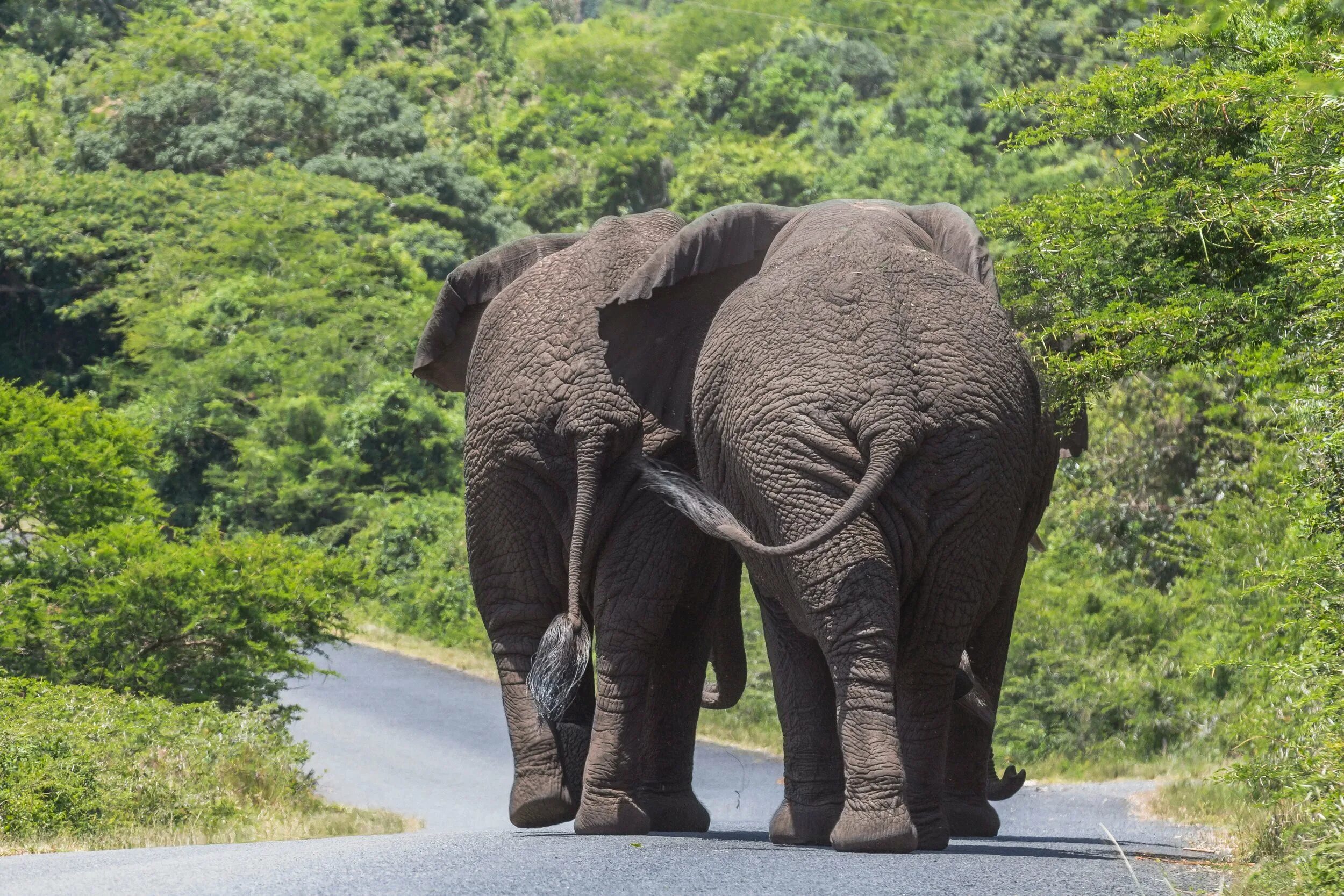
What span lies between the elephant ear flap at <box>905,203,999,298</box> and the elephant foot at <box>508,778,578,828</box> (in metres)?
3.37

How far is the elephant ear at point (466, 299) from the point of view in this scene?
10477 millimetres

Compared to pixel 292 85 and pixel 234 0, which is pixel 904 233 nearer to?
pixel 292 85

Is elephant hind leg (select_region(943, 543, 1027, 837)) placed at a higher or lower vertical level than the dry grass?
higher

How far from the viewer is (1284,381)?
973cm

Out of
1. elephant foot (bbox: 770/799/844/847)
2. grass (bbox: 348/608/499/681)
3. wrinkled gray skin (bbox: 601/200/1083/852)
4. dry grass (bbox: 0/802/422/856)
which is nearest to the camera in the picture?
wrinkled gray skin (bbox: 601/200/1083/852)

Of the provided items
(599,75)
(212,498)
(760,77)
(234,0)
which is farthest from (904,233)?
(234,0)

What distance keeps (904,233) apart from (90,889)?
4460 millimetres

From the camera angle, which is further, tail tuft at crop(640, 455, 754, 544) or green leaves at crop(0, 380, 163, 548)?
green leaves at crop(0, 380, 163, 548)


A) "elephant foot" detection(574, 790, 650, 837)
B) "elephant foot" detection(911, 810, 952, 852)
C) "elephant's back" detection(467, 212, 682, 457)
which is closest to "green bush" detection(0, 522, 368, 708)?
"elephant's back" detection(467, 212, 682, 457)

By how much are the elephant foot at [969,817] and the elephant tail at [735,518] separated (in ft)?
7.61

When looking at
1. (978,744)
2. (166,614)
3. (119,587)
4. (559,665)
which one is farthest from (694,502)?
(166,614)

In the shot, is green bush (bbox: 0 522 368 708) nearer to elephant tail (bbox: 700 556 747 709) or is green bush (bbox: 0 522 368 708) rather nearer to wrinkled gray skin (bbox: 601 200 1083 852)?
elephant tail (bbox: 700 556 747 709)

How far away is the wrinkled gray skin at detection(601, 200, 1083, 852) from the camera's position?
747 cm

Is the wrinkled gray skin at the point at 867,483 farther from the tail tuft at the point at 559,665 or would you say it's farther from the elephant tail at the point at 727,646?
the elephant tail at the point at 727,646
